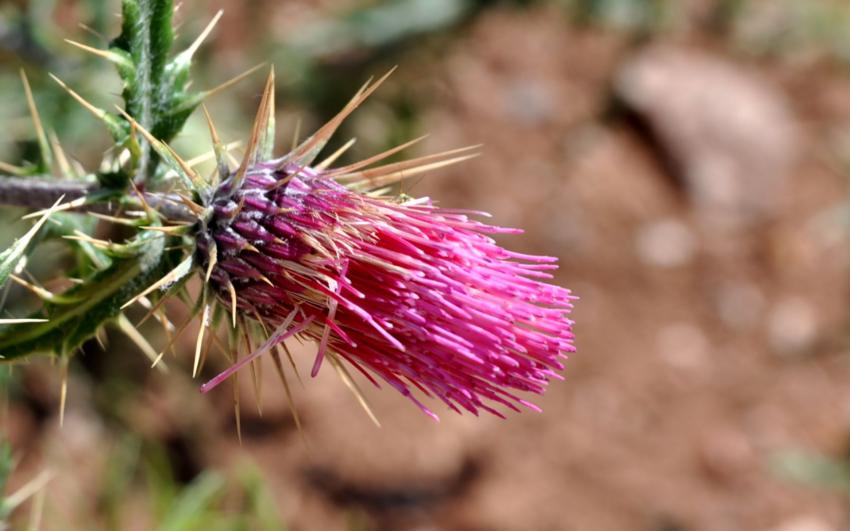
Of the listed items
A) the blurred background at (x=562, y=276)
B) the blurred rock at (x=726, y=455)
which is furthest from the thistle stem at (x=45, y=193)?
the blurred rock at (x=726, y=455)

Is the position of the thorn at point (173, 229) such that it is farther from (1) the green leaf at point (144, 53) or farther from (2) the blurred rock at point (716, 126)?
(2) the blurred rock at point (716, 126)

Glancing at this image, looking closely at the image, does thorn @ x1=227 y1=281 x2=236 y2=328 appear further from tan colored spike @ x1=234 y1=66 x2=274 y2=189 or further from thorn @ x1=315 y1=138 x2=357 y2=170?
thorn @ x1=315 y1=138 x2=357 y2=170

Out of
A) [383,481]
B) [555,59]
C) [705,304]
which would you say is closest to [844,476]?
[705,304]

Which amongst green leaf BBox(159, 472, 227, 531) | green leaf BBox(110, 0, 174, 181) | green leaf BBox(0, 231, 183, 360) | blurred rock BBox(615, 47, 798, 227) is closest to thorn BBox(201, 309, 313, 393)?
green leaf BBox(0, 231, 183, 360)

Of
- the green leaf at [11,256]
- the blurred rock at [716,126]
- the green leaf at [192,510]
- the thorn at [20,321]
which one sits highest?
the blurred rock at [716,126]

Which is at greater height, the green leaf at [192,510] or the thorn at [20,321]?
the thorn at [20,321]

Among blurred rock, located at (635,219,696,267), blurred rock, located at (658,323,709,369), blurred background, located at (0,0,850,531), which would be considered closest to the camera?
blurred background, located at (0,0,850,531)

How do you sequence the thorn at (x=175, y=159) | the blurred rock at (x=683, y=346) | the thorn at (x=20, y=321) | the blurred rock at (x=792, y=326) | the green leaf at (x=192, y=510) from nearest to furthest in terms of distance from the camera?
the thorn at (x=20, y=321)
the thorn at (x=175, y=159)
the green leaf at (x=192, y=510)
the blurred rock at (x=683, y=346)
the blurred rock at (x=792, y=326)
